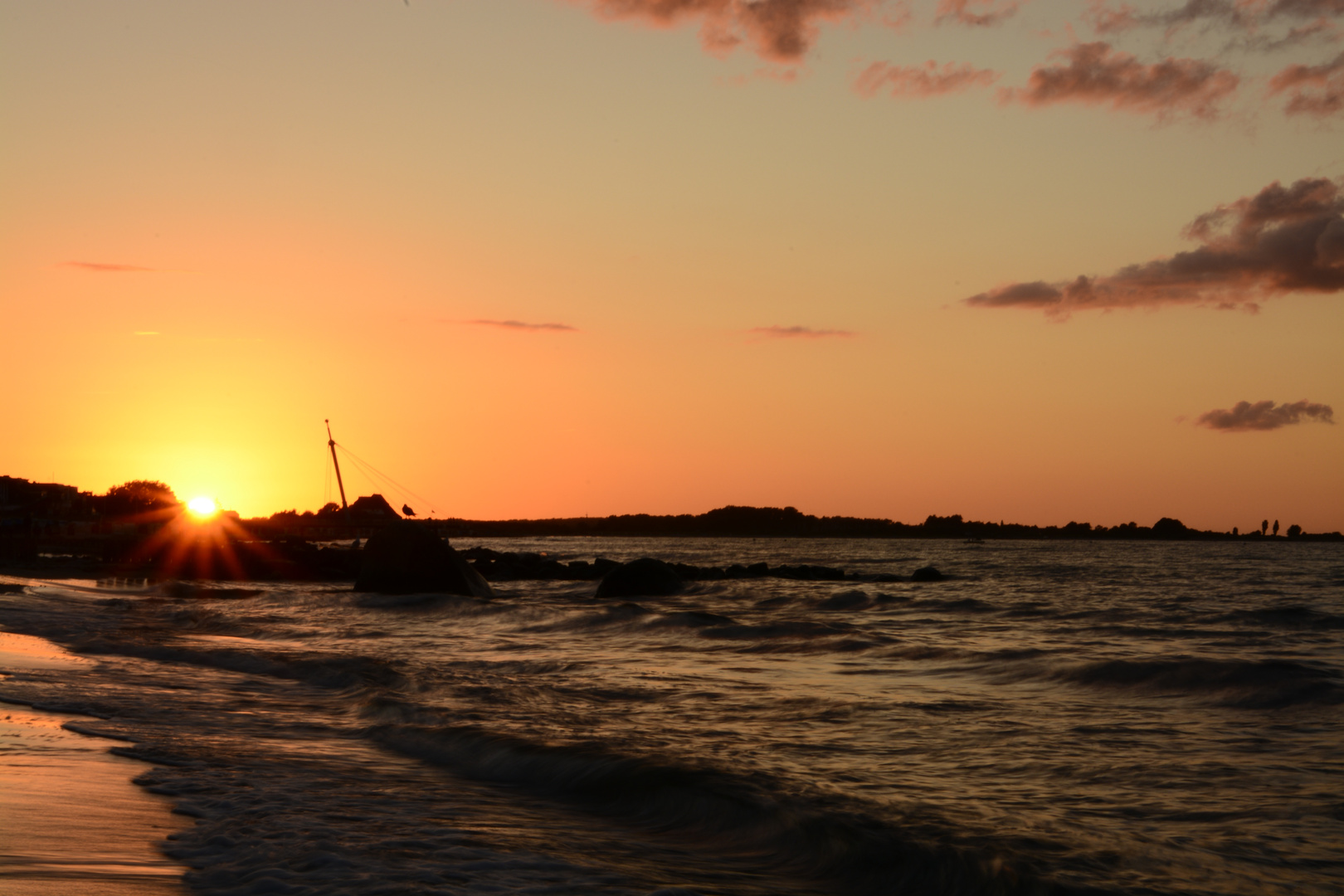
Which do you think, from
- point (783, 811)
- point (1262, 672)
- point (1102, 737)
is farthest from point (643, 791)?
point (1262, 672)

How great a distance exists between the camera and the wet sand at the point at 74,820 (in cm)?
579

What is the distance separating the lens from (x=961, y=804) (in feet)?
26.7

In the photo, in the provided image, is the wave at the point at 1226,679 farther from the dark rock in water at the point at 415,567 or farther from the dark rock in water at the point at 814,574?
the dark rock in water at the point at 814,574

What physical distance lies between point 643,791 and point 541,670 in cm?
798

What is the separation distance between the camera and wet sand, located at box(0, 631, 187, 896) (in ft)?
19.0

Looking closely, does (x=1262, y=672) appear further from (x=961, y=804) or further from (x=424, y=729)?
(x=424, y=729)

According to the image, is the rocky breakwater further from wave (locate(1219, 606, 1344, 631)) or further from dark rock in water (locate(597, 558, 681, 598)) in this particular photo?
wave (locate(1219, 606, 1344, 631))

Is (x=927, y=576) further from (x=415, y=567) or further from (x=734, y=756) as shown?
(x=734, y=756)

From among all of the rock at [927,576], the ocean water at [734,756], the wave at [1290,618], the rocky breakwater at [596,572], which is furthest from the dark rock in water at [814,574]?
the ocean water at [734,756]

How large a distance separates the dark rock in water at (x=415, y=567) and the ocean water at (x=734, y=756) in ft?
37.5

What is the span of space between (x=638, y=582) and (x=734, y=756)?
2781cm

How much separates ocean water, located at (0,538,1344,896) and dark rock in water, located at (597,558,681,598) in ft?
47.8

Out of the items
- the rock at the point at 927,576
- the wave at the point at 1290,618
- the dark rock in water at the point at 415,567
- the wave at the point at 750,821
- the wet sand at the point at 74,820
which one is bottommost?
the rock at the point at 927,576

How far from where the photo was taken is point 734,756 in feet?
32.7
